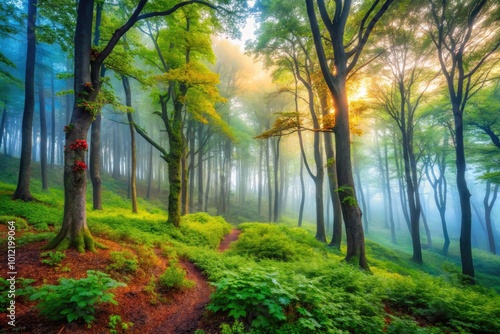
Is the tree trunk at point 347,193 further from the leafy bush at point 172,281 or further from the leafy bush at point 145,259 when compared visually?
the leafy bush at point 145,259

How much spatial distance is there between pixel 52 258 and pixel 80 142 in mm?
2961

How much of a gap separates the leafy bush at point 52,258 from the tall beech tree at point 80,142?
13.0 inches

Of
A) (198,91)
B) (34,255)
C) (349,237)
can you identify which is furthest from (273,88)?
(34,255)

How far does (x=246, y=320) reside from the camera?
3297 millimetres

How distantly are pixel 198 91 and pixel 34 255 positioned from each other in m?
9.87

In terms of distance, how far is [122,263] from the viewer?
209 inches

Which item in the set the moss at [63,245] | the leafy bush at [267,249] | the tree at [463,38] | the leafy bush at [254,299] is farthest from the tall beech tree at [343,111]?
the moss at [63,245]

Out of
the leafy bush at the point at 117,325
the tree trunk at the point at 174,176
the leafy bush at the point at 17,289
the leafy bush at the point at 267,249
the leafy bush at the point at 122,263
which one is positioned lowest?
the leafy bush at the point at 267,249

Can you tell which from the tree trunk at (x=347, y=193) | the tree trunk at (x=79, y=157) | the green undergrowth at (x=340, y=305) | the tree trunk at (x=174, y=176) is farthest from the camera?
the tree trunk at (x=174, y=176)

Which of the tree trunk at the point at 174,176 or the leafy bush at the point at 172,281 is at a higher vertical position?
the tree trunk at the point at 174,176

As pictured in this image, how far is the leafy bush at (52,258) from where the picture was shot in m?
4.71

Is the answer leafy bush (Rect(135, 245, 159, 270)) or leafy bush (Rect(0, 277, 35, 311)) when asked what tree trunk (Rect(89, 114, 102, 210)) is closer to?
leafy bush (Rect(135, 245, 159, 270))

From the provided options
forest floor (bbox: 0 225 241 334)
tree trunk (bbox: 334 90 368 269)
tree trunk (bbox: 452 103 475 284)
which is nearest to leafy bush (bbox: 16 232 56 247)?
forest floor (bbox: 0 225 241 334)

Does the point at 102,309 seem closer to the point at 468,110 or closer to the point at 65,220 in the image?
the point at 65,220
